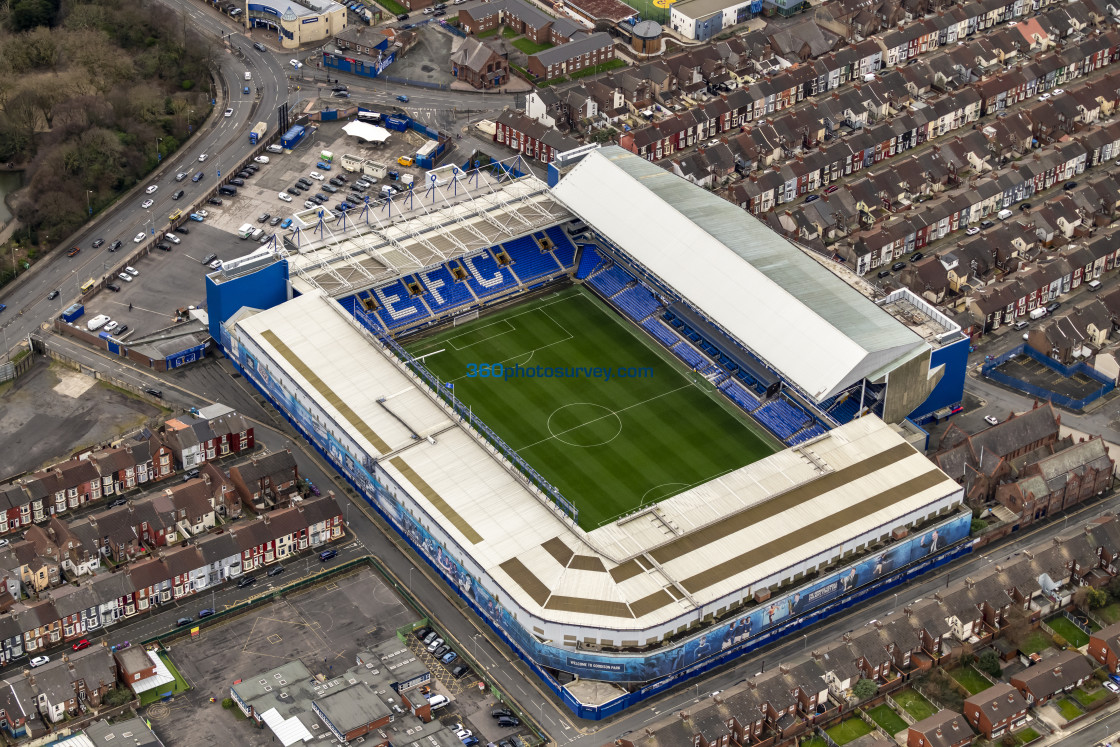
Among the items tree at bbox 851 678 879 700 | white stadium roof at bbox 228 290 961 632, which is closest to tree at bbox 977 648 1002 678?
tree at bbox 851 678 879 700

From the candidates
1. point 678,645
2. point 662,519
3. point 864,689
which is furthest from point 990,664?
point 662,519

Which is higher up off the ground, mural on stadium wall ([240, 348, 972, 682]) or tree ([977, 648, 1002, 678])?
mural on stadium wall ([240, 348, 972, 682])

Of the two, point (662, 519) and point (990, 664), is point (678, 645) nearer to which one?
point (662, 519)

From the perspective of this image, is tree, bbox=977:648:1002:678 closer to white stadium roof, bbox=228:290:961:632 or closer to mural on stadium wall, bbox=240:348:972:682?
mural on stadium wall, bbox=240:348:972:682

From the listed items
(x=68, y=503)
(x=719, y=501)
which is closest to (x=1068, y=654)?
(x=719, y=501)

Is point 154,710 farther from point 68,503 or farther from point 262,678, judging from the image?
point 68,503


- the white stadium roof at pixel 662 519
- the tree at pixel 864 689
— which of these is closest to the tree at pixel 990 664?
the tree at pixel 864 689
